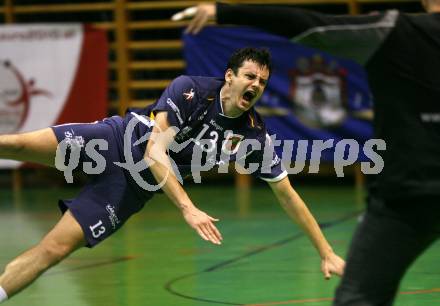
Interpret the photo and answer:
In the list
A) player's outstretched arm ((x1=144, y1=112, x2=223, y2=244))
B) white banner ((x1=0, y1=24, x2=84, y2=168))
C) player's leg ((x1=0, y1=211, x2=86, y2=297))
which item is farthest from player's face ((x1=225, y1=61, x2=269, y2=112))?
white banner ((x1=0, y1=24, x2=84, y2=168))

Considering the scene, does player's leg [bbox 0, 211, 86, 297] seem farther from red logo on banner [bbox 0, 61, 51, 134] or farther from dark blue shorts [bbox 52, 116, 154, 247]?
red logo on banner [bbox 0, 61, 51, 134]

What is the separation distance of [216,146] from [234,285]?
1.36 meters

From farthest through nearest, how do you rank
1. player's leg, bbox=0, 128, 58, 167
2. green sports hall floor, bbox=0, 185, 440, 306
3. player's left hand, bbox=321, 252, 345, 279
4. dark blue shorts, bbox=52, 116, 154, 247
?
green sports hall floor, bbox=0, 185, 440, 306
player's leg, bbox=0, 128, 58, 167
dark blue shorts, bbox=52, 116, 154, 247
player's left hand, bbox=321, 252, 345, 279

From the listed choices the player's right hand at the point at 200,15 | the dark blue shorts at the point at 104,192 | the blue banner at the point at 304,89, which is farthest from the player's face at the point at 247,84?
the blue banner at the point at 304,89

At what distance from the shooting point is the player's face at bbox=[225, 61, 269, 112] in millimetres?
5816

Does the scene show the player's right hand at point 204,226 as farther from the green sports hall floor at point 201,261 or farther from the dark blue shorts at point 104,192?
the green sports hall floor at point 201,261

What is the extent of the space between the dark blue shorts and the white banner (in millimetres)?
7258

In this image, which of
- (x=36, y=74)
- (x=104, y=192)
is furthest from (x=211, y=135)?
(x=36, y=74)

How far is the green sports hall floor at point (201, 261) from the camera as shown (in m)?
6.48

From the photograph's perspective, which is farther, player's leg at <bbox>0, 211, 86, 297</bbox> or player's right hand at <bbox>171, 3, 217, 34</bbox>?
player's leg at <bbox>0, 211, 86, 297</bbox>

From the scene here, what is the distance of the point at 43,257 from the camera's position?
5.37m

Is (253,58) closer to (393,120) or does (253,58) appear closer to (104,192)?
Answer: (104,192)

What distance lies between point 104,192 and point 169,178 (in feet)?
2.11

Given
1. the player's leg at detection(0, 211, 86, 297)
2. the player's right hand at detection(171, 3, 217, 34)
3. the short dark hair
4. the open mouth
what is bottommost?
the player's leg at detection(0, 211, 86, 297)
